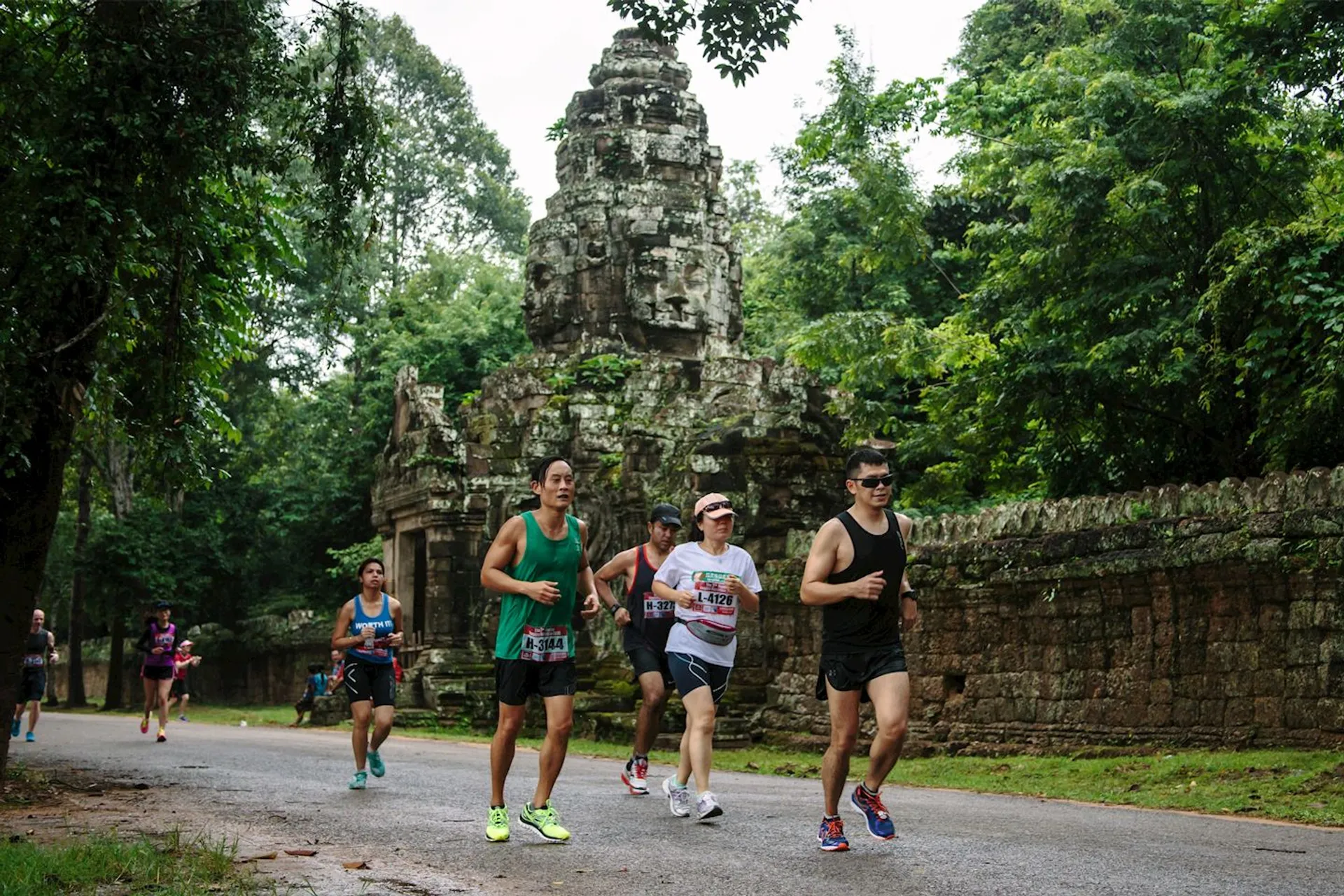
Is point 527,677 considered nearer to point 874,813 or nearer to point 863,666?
point 863,666

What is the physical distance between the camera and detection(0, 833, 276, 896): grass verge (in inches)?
240

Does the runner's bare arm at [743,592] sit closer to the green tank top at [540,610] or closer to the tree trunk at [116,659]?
the green tank top at [540,610]

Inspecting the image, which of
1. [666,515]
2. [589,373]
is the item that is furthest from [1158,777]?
[589,373]

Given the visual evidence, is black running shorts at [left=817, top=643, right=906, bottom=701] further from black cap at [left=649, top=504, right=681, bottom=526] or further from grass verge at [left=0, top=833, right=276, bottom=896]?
black cap at [left=649, top=504, right=681, bottom=526]

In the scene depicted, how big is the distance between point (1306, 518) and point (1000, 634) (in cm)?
357

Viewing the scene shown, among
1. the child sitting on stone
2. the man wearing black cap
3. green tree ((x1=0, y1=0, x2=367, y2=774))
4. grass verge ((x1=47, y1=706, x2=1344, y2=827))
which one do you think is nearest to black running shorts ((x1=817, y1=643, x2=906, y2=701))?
the man wearing black cap

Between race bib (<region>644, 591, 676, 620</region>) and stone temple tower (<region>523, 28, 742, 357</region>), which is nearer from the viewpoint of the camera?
race bib (<region>644, 591, 676, 620</region>)

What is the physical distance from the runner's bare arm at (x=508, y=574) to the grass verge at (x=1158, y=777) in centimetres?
467

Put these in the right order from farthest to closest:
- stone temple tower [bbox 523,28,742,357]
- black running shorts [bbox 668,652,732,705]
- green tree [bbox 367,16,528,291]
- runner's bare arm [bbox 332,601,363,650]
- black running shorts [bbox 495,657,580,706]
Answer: green tree [bbox 367,16,528,291]
stone temple tower [bbox 523,28,742,357]
runner's bare arm [bbox 332,601,363,650]
black running shorts [bbox 668,652,732,705]
black running shorts [bbox 495,657,580,706]

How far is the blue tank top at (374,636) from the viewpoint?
37.1 ft

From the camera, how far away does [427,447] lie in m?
29.0

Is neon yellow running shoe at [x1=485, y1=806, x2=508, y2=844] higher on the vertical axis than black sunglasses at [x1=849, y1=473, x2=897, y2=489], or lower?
lower

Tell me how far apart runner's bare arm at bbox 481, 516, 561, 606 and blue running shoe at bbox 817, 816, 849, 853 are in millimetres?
1676

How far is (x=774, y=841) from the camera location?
780 centimetres
